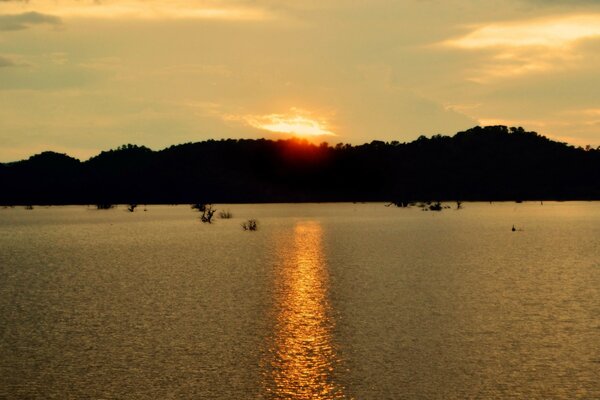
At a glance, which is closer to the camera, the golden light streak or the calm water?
the golden light streak

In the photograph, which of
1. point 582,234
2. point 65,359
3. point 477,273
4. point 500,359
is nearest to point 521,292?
point 477,273

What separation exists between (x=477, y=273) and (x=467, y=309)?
41.4 feet

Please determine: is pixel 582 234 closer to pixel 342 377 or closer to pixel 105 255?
pixel 105 255

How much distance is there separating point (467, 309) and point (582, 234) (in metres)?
51.7

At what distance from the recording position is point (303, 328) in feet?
74.1

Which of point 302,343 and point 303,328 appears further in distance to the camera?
point 303,328

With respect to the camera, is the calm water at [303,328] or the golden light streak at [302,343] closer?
the golden light streak at [302,343]

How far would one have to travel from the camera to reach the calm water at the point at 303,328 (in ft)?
53.7

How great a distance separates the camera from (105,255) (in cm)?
5306

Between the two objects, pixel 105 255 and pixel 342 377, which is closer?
pixel 342 377

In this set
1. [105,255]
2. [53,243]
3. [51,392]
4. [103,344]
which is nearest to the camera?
[51,392]

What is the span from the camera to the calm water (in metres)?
16.4

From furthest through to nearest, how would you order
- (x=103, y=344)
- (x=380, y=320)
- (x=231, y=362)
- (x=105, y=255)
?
(x=105, y=255) < (x=380, y=320) < (x=103, y=344) < (x=231, y=362)

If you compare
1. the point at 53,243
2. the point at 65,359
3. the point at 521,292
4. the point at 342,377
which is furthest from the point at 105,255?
the point at 342,377
